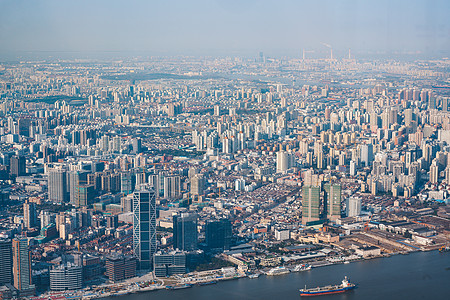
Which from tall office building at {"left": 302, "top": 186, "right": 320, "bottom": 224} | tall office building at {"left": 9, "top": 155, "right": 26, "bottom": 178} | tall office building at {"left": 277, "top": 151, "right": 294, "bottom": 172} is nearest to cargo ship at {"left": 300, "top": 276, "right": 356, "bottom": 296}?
tall office building at {"left": 302, "top": 186, "right": 320, "bottom": 224}

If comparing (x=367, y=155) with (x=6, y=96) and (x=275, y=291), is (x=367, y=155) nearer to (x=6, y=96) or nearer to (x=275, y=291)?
(x=275, y=291)

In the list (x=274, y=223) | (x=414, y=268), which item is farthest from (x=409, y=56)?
(x=414, y=268)

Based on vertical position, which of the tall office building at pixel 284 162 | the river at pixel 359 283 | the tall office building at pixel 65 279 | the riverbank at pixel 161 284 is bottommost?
the river at pixel 359 283

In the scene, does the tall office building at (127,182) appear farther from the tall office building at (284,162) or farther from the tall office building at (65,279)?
the tall office building at (65,279)

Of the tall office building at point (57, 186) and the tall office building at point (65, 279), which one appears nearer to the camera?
the tall office building at point (65, 279)

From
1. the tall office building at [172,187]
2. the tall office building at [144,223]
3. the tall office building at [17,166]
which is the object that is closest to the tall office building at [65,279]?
the tall office building at [144,223]
